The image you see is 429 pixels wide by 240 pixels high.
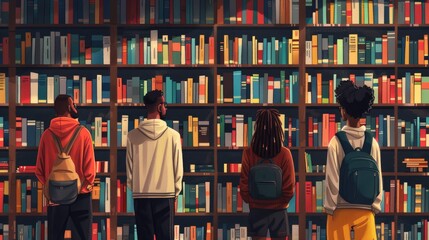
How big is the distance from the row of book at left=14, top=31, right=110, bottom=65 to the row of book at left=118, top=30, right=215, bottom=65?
210 millimetres

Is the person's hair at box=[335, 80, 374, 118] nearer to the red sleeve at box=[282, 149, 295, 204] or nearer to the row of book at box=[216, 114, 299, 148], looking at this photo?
the red sleeve at box=[282, 149, 295, 204]

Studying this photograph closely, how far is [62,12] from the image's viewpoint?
29.2 feet

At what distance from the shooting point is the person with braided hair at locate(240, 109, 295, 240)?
661 cm

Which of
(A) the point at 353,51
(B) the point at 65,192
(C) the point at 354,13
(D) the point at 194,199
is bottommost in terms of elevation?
(D) the point at 194,199

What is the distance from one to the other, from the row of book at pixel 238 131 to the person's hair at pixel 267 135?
2268mm

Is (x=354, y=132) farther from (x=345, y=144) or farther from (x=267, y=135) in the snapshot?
(x=267, y=135)

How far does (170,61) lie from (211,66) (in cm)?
44

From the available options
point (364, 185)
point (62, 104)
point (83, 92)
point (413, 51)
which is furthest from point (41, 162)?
point (413, 51)

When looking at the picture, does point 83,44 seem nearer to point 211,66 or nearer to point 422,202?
point 211,66

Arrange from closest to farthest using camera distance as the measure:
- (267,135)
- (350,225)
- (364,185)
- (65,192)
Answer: (350,225) → (364,185) → (267,135) → (65,192)

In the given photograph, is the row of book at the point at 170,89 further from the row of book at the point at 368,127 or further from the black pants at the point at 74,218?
the black pants at the point at 74,218

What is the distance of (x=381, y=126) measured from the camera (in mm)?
8945

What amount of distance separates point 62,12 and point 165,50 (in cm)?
116

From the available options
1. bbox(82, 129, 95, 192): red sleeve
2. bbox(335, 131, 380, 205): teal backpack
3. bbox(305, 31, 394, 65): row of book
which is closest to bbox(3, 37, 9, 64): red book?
bbox(82, 129, 95, 192): red sleeve
